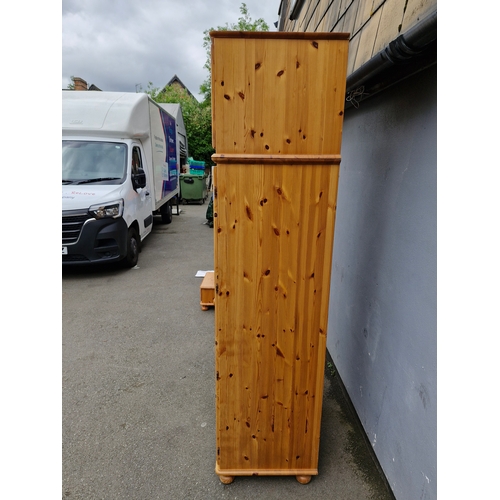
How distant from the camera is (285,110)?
1709 mm

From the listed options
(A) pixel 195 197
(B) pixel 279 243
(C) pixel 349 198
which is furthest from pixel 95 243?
(A) pixel 195 197

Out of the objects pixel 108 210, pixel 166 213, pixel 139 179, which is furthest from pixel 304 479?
pixel 166 213

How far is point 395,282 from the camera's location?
6.73 feet

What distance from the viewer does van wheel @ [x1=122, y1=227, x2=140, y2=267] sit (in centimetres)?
635

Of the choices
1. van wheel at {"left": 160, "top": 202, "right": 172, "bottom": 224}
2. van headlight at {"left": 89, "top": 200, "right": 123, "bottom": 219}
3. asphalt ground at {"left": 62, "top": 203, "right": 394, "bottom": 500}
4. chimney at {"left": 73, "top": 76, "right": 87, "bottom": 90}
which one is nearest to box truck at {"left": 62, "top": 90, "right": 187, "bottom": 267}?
van headlight at {"left": 89, "top": 200, "right": 123, "bottom": 219}

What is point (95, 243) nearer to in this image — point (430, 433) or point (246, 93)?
point (246, 93)

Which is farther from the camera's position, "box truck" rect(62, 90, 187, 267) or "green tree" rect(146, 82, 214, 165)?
"green tree" rect(146, 82, 214, 165)

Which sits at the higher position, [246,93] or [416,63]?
[416,63]

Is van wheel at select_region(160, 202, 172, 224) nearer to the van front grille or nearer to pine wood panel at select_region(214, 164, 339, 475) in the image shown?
the van front grille

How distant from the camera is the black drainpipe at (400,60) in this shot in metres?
1.48

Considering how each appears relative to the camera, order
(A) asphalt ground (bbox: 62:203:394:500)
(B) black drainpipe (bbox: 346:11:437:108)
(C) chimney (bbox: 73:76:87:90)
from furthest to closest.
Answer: (C) chimney (bbox: 73:76:87:90) → (A) asphalt ground (bbox: 62:203:394:500) → (B) black drainpipe (bbox: 346:11:437:108)

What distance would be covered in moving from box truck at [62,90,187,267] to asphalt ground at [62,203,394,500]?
955 millimetres

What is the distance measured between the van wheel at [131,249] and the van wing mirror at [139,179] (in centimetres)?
83
